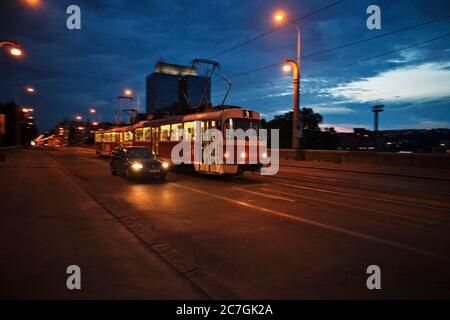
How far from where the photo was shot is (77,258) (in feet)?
18.1

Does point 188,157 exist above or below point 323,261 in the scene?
above

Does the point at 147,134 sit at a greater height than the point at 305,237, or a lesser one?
greater

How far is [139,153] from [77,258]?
1192 centimetres

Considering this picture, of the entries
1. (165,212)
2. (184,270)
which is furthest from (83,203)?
(184,270)

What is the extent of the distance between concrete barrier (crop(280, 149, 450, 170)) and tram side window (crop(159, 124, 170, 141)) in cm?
1311

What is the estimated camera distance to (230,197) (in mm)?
11438

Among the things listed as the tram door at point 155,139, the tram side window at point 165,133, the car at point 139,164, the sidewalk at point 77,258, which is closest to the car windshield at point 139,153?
the car at point 139,164

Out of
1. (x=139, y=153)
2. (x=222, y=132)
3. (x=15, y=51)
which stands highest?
(x=15, y=51)

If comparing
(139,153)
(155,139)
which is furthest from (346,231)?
(155,139)

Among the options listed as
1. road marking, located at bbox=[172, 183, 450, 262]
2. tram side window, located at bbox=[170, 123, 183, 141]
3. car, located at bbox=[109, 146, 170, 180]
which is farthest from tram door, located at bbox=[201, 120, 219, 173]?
road marking, located at bbox=[172, 183, 450, 262]

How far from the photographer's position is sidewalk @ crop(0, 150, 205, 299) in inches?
169

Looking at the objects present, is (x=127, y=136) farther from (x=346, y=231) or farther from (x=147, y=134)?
(x=346, y=231)

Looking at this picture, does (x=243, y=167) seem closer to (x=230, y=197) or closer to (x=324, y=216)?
(x=230, y=197)
